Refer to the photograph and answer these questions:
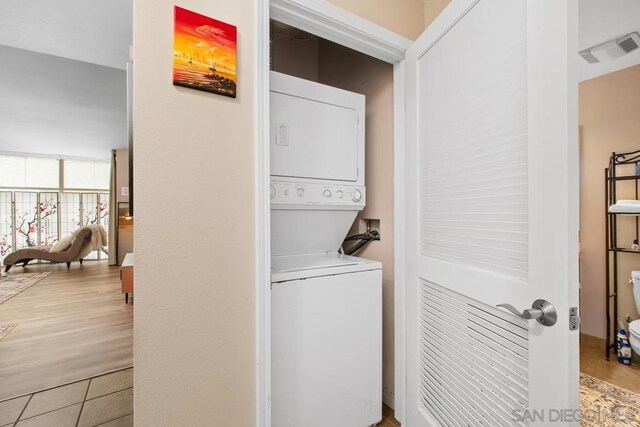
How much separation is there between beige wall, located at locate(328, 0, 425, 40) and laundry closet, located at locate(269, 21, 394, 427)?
28 cm

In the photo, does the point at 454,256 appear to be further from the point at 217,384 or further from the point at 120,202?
the point at 120,202

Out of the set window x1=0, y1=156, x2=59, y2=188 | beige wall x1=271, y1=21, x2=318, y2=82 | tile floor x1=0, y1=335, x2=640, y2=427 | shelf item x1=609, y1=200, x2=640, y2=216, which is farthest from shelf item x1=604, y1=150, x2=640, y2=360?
window x1=0, y1=156, x2=59, y2=188

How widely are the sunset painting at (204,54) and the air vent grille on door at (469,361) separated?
4.08ft

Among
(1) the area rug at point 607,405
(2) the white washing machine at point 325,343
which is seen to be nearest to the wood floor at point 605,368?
(1) the area rug at point 607,405

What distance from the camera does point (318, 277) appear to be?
1.37 meters

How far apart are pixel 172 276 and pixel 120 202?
23.6 feet

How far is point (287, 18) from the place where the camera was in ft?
4.09

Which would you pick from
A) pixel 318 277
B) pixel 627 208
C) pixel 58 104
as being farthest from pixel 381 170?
pixel 58 104

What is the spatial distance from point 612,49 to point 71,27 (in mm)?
4080

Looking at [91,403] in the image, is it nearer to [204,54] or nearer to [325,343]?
[325,343]

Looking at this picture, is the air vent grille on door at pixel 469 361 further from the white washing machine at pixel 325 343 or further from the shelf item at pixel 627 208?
the shelf item at pixel 627 208

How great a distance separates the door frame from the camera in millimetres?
1104

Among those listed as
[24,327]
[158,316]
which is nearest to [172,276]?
[158,316]

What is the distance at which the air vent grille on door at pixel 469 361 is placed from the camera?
36.1 inches
